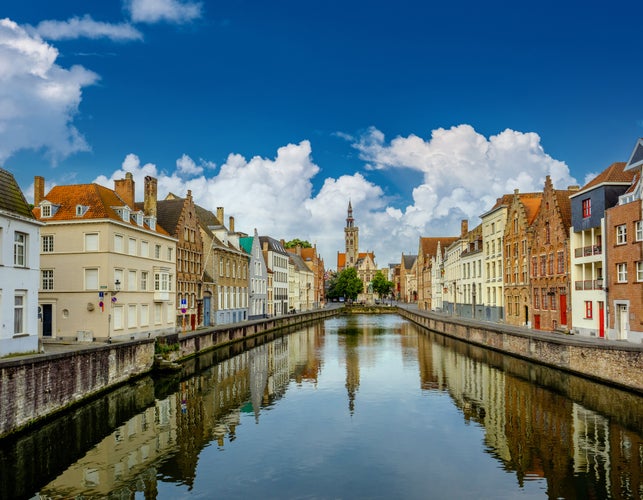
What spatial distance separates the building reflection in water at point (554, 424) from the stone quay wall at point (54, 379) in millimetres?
15845

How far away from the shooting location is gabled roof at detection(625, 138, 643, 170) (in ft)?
101

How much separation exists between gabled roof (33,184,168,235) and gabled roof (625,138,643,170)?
32338 mm

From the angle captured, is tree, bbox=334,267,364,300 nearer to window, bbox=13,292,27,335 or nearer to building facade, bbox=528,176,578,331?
building facade, bbox=528,176,578,331

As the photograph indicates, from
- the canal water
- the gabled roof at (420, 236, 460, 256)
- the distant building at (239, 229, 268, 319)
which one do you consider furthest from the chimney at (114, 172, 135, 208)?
the gabled roof at (420, 236, 460, 256)

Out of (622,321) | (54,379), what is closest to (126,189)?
(54,379)

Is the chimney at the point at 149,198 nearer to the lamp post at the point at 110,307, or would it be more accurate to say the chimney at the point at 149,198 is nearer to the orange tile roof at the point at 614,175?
the lamp post at the point at 110,307

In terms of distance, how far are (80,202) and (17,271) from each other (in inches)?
529

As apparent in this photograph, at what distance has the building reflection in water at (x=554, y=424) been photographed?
14695 mm

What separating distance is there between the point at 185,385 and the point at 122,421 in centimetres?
774

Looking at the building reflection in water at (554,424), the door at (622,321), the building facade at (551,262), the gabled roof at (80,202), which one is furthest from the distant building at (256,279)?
the door at (622,321)

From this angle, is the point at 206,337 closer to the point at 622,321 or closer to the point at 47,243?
the point at 47,243

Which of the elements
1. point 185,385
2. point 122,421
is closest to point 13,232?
point 122,421

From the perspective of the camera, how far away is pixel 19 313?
22875 millimetres

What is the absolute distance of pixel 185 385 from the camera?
2864 centimetres
